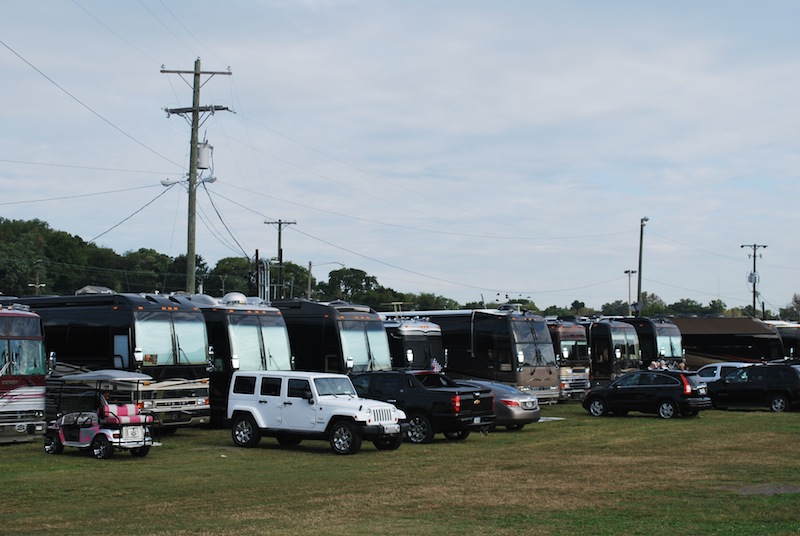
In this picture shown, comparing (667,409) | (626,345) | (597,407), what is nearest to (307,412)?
(597,407)

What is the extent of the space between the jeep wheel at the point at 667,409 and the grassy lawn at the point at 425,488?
7.01 metres

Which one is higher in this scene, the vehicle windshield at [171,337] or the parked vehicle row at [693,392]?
the vehicle windshield at [171,337]

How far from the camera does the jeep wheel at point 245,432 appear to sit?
23.4m

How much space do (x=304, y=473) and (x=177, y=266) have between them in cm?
9601

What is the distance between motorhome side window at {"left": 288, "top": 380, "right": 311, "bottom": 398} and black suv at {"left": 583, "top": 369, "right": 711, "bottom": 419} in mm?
14428

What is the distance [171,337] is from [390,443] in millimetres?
7178

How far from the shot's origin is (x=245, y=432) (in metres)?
23.7

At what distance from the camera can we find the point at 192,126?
126ft

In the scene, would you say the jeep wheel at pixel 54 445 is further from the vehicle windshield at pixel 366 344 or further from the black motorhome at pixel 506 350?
the black motorhome at pixel 506 350

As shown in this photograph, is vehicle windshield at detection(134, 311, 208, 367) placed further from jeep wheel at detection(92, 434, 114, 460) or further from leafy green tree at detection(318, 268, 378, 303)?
leafy green tree at detection(318, 268, 378, 303)

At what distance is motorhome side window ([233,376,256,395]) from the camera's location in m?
23.8

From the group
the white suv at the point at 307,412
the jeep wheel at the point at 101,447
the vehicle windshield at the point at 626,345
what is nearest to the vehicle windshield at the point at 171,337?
the white suv at the point at 307,412

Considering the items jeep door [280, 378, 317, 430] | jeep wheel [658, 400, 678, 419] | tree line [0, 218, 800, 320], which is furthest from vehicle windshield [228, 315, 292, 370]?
tree line [0, 218, 800, 320]

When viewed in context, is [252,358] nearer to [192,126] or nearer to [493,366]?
[493,366]
